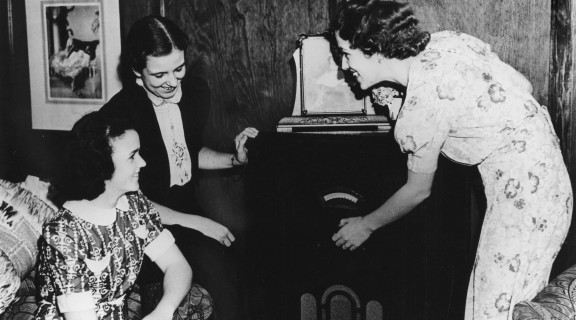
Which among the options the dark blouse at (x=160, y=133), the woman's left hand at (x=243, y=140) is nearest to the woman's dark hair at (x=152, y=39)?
the dark blouse at (x=160, y=133)

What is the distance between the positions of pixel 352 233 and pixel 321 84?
564mm

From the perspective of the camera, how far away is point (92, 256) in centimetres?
178

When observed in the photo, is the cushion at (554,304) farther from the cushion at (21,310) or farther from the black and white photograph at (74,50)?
the black and white photograph at (74,50)

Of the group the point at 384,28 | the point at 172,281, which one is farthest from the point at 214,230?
the point at 384,28

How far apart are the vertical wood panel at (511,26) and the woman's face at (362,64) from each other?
1.77ft

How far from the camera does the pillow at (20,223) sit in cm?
186

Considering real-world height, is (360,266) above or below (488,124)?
below

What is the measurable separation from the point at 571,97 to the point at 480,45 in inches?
20.2

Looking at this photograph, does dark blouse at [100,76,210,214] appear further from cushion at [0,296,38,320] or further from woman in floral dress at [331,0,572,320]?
woman in floral dress at [331,0,572,320]

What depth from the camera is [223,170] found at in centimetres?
252

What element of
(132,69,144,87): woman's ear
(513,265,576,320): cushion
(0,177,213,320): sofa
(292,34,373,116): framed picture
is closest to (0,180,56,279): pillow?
(0,177,213,320): sofa

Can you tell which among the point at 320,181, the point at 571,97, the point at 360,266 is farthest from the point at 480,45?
the point at 360,266

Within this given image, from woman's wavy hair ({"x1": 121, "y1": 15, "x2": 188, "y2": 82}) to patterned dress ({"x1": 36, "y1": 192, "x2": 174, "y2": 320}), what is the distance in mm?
563

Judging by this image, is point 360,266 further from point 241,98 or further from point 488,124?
point 241,98
